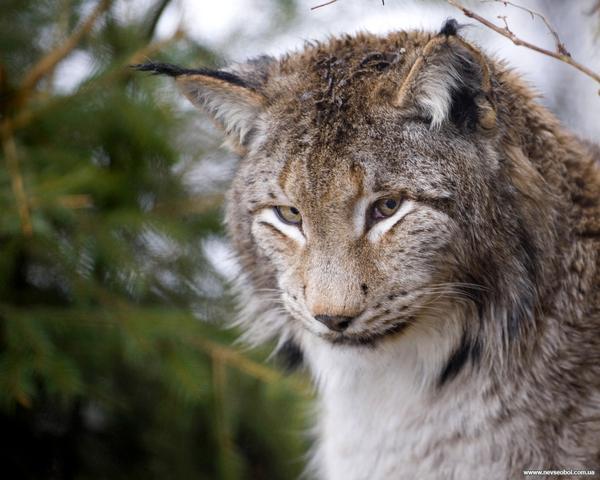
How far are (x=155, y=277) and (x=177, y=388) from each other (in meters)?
0.73

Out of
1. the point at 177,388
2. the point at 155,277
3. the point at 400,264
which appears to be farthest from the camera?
the point at 155,277

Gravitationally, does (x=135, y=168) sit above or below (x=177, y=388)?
above

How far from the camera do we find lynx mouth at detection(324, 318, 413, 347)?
9.43ft

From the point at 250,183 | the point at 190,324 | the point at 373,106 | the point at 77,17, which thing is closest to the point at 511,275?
the point at 373,106

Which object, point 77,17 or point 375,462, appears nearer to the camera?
point 375,462

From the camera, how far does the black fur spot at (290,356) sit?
3.64m

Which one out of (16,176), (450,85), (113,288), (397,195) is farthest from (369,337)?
(113,288)

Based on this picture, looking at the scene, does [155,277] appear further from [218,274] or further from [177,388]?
[177,388]

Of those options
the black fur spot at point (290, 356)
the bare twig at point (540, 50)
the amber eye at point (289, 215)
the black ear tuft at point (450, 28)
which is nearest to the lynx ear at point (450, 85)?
the black ear tuft at point (450, 28)

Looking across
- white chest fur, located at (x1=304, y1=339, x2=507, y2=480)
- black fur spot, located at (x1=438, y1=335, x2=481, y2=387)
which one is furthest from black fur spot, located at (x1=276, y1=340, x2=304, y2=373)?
black fur spot, located at (x1=438, y1=335, x2=481, y2=387)

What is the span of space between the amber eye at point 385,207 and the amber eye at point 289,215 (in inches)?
11.4

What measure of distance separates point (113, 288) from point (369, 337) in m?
2.11

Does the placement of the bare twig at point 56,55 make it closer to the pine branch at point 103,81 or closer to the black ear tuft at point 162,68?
the pine branch at point 103,81

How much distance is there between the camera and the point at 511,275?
9.88ft
